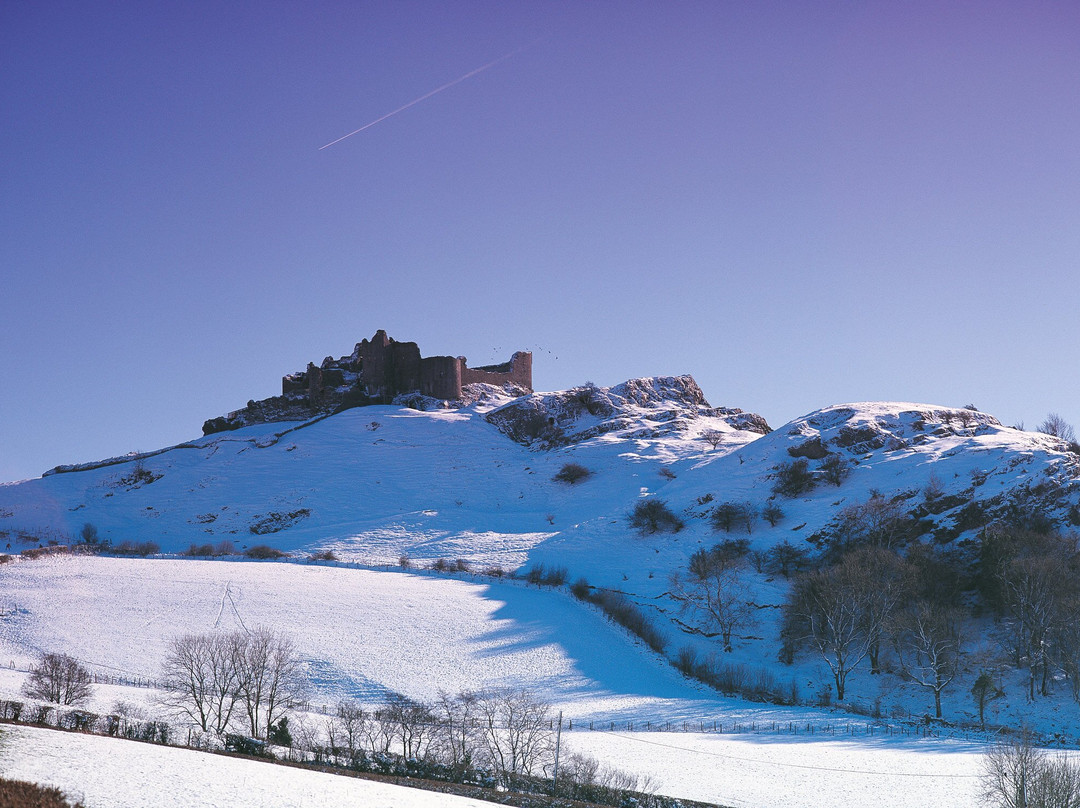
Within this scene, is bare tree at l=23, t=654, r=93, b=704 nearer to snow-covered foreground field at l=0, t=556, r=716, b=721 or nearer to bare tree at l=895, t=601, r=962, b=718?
snow-covered foreground field at l=0, t=556, r=716, b=721

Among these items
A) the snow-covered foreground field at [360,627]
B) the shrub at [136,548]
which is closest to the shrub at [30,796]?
the snow-covered foreground field at [360,627]

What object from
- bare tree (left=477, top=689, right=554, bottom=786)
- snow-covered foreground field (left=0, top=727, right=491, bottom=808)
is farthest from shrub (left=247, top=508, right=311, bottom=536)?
snow-covered foreground field (left=0, top=727, right=491, bottom=808)

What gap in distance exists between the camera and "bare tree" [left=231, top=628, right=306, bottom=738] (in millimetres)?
38625

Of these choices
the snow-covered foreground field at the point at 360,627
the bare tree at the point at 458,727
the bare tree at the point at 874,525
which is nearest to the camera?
the bare tree at the point at 458,727

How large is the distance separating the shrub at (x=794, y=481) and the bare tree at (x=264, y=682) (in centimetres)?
4617

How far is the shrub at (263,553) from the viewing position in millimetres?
74500

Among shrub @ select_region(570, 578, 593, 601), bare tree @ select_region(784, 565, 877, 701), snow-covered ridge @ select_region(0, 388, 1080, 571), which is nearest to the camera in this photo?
bare tree @ select_region(784, 565, 877, 701)

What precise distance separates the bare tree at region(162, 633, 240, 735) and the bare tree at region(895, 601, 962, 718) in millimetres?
33966

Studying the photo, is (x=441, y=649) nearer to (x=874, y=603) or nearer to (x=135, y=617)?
(x=135, y=617)

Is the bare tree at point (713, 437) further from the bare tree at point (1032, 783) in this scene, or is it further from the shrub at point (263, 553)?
the bare tree at point (1032, 783)

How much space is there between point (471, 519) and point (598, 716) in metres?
46.3

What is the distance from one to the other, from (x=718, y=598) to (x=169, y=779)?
3897cm

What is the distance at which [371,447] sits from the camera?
4353 inches

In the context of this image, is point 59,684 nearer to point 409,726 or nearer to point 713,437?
point 409,726
